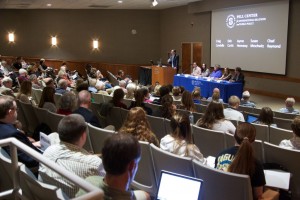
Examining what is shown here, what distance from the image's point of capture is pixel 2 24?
688 inches

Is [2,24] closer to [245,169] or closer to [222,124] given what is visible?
[222,124]

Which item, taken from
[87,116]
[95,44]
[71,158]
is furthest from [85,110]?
[95,44]

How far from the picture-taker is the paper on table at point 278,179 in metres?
2.84

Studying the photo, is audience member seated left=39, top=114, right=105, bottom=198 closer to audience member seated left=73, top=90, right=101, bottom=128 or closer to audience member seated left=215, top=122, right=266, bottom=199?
audience member seated left=215, top=122, right=266, bottom=199

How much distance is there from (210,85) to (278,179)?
854 cm

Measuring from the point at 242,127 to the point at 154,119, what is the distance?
2.03 m

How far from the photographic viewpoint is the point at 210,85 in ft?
37.1

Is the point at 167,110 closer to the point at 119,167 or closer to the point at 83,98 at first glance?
the point at 83,98

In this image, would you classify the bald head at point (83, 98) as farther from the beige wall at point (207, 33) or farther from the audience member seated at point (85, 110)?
the beige wall at point (207, 33)

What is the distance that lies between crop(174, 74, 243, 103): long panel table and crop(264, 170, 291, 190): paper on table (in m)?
7.76

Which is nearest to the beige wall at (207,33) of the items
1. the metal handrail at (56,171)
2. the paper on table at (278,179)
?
the paper on table at (278,179)

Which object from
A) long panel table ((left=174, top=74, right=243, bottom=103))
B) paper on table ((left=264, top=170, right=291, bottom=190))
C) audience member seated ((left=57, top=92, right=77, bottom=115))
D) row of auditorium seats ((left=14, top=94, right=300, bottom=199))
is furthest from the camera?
long panel table ((left=174, top=74, right=243, bottom=103))

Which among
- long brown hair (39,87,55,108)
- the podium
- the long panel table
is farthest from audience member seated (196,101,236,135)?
the podium

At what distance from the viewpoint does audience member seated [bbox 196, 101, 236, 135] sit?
4.39m
